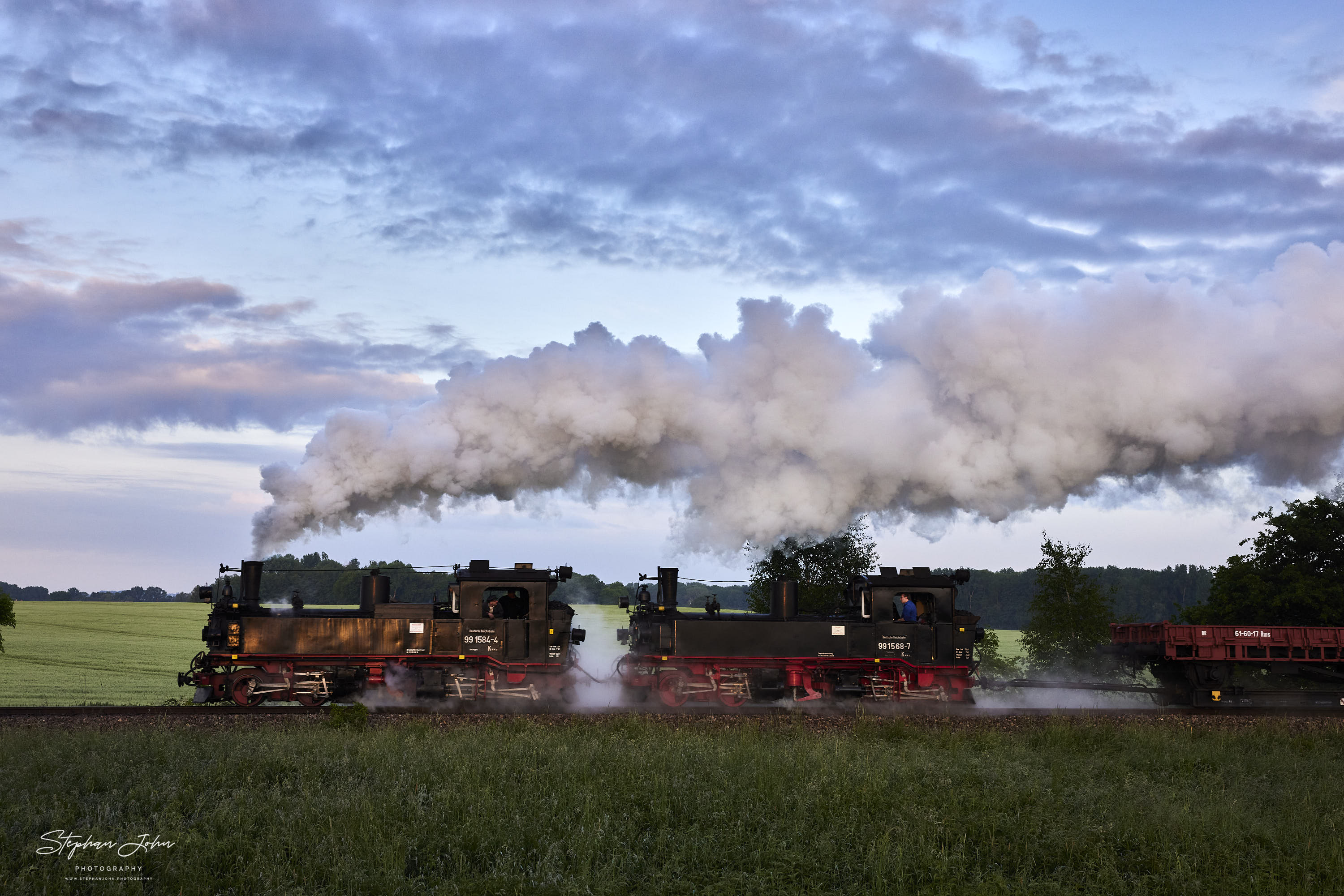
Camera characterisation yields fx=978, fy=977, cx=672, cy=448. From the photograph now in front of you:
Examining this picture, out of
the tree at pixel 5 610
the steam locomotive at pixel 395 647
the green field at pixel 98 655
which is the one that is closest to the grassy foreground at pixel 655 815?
the steam locomotive at pixel 395 647

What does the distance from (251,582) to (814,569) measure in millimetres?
22881

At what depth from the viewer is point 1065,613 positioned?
35344 mm

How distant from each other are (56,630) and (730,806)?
5714cm

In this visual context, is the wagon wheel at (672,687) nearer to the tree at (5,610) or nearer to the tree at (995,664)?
the tree at (5,610)

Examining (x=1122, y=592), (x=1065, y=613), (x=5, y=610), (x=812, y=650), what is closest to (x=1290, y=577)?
(x=1065, y=613)

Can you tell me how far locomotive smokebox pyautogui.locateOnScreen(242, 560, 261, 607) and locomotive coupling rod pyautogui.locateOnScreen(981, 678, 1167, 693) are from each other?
17.8 metres

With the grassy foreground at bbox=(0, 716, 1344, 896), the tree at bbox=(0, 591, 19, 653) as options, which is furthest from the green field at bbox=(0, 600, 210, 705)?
the grassy foreground at bbox=(0, 716, 1344, 896)

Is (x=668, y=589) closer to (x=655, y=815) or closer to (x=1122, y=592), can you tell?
(x=655, y=815)

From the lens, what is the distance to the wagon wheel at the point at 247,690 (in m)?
22.2

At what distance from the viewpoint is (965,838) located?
11.2 m

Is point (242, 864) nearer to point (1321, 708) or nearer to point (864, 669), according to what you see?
point (864, 669)

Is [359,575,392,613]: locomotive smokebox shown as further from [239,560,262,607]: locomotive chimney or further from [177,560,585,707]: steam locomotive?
[239,560,262,607]: locomotive chimney

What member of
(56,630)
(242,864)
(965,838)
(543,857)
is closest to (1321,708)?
(965,838)

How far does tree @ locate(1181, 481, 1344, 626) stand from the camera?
32.8 m
